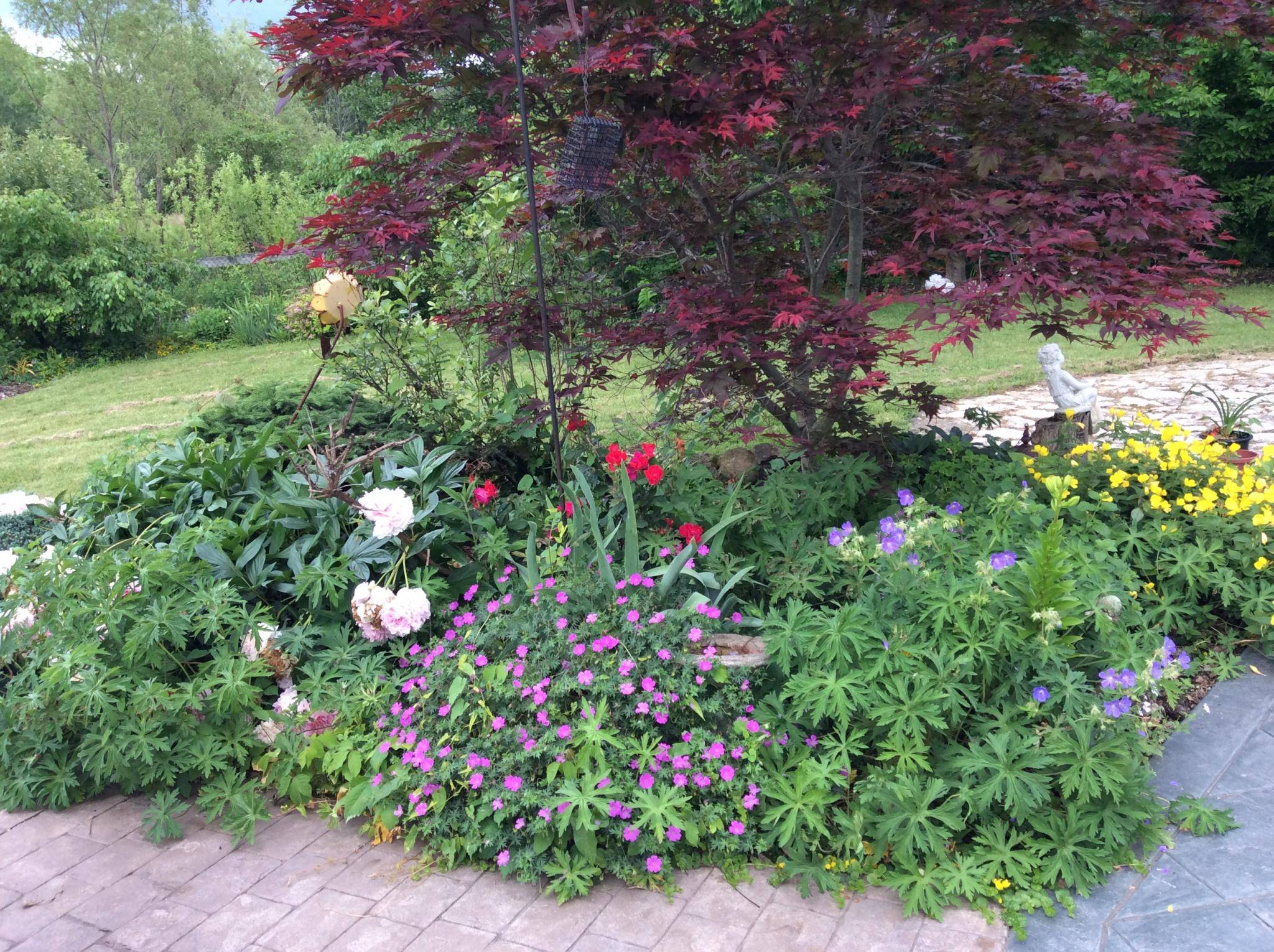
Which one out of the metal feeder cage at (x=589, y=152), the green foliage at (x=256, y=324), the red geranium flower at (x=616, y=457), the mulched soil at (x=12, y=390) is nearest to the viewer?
the metal feeder cage at (x=589, y=152)

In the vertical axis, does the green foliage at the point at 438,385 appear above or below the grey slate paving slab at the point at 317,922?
above

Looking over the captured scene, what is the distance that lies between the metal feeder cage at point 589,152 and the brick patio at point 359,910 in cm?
194

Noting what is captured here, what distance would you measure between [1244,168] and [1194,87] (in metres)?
1.64

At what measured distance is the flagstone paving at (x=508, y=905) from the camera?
1847mm

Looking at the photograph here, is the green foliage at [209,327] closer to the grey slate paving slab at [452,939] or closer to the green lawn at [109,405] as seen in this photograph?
the green lawn at [109,405]

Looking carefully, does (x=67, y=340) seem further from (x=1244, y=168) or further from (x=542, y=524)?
(x=1244, y=168)

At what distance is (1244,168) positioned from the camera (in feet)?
35.1

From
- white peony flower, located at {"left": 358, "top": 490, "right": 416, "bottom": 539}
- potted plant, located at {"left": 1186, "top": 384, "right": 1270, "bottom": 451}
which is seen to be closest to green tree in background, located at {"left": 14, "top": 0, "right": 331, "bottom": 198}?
white peony flower, located at {"left": 358, "top": 490, "right": 416, "bottom": 539}

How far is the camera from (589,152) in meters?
2.59

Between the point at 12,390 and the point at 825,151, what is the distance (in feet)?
31.7

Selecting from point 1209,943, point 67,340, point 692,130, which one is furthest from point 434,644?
point 67,340

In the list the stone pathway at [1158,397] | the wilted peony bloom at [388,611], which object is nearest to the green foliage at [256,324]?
the stone pathway at [1158,397]

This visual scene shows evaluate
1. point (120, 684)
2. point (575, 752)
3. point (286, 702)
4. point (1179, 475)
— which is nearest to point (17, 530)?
point (120, 684)

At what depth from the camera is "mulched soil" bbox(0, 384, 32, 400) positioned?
364 inches
